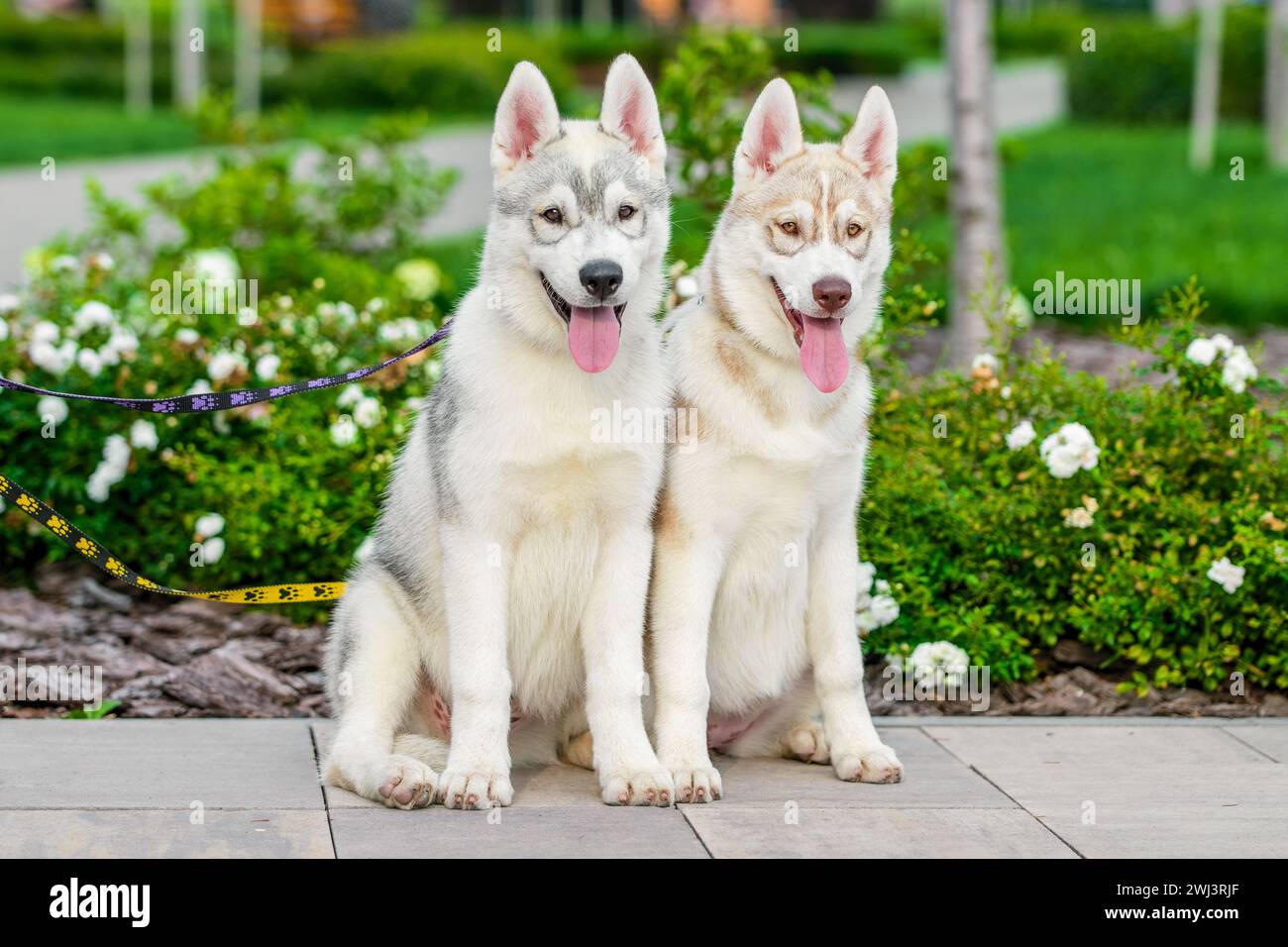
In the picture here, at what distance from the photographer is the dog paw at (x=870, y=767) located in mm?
5070

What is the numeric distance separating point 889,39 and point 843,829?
37.2 m

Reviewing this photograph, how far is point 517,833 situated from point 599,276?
4.58 ft

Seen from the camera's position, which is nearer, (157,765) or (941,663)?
(157,765)

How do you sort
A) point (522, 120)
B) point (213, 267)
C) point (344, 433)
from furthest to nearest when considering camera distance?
point (213, 267)
point (344, 433)
point (522, 120)

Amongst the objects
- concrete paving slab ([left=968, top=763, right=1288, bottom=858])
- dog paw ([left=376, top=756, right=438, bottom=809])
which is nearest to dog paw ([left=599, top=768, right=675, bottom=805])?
dog paw ([left=376, top=756, right=438, bottom=809])

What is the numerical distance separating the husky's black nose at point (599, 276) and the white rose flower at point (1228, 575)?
2.58 meters

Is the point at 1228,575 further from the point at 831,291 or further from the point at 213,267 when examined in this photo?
the point at 213,267

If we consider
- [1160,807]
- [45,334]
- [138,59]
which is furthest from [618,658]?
[138,59]

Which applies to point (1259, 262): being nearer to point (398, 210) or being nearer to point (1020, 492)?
point (398, 210)

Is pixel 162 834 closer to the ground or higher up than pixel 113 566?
closer to the ground

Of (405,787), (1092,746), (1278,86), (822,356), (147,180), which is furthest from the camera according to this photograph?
(1278,86)

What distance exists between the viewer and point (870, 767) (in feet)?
16.7

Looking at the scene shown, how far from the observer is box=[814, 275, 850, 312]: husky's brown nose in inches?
191

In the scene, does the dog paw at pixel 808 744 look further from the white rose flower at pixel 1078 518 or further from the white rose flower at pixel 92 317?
the white rose flower at pixel 92 317
